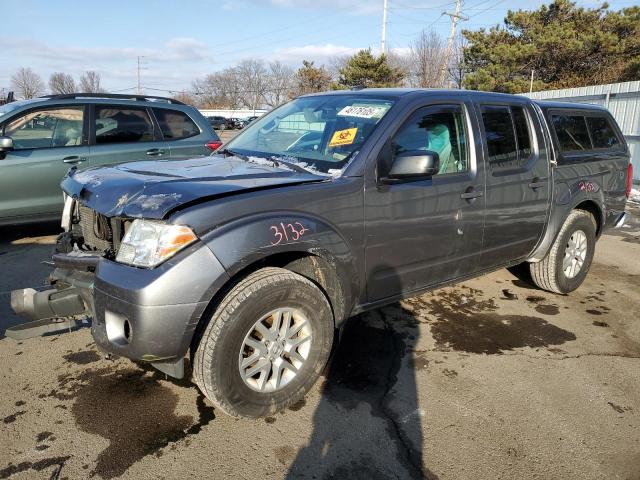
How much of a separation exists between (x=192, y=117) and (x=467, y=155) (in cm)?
451

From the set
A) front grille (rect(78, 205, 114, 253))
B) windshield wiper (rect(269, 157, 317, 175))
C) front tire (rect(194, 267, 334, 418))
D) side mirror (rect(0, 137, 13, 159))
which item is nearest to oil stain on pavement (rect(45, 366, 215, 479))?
front tire (rect(194, 267, 334, 418))

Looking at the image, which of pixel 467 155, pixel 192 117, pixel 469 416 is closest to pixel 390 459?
pixel 469 416

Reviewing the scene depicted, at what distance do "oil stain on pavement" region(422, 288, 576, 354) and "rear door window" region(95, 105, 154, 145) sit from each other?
430 cm

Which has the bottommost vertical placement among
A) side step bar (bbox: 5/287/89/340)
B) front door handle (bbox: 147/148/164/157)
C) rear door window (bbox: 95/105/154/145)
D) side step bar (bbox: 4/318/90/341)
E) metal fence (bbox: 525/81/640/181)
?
side step bar (bbox: 4/318/90/341)

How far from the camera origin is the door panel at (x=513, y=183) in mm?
3828

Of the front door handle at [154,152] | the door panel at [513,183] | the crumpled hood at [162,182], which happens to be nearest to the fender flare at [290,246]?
the crumpled hood at [162,182]

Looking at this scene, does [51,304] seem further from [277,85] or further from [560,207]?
[277,85]

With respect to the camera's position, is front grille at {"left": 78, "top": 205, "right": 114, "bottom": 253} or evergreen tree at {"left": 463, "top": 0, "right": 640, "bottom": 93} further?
evergreen tree at {"left": 463, "top": 0, "right": 640, "bottom": 93}

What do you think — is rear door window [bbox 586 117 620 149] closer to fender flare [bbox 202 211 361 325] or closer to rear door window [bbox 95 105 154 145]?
fender flare [bbox 202 211 361 325]

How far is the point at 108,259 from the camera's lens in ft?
8.36

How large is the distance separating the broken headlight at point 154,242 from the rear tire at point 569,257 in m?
3.63

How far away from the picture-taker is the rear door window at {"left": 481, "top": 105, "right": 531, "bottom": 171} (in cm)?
384

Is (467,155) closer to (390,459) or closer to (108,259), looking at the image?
(390,459)

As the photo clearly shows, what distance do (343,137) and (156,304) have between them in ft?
5.40
